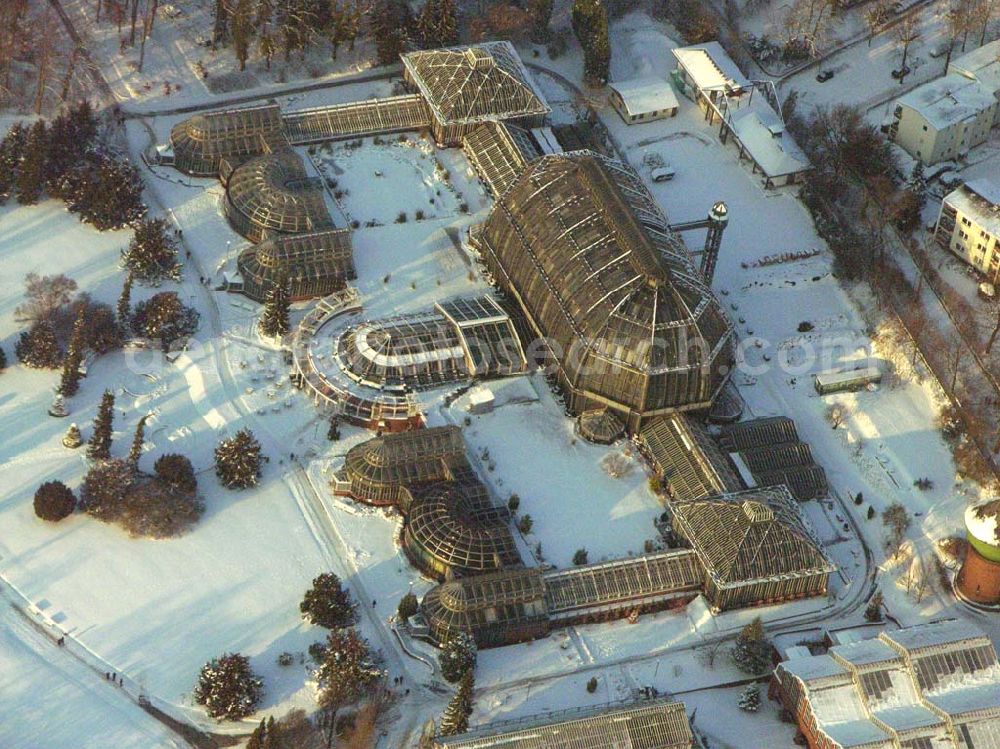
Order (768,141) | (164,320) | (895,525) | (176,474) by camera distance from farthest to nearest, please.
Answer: (768,141)
(164,320)
(895,525)
(176,474)

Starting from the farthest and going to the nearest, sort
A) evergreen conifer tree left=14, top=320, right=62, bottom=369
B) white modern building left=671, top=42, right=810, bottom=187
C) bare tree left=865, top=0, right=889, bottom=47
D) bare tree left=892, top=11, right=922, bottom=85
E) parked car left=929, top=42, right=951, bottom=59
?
bare tree left=865, top=0, right=889, bottom=47
parked car left=929, top=42, right=951, bottom=59
bare tree left=892, top=11, right=922, bottom=85
white modern building left=671, top=42, right=810, bottom=187
evergreen conifer tree left=14, top=320, right=62, bottom=369

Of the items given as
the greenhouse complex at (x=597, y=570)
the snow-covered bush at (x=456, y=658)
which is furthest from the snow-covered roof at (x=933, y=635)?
the snow-covered bush at (x=456, y=658)

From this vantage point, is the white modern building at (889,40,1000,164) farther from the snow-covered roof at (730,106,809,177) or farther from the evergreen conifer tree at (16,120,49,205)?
the evergreen conifer tree at (16,120,49,205)

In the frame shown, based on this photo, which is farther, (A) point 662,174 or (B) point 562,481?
(A) point 662,174

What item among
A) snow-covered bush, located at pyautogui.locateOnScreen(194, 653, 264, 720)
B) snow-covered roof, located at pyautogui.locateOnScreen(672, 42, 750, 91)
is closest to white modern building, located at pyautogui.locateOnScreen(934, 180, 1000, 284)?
snow-covered roof, located at pyautogui.locateOnScreen(672, 42, 750, 91)

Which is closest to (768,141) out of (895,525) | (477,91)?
(477,91)

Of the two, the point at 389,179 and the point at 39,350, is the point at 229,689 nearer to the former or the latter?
the point at 39,350

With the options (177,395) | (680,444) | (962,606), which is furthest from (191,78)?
(962,606)

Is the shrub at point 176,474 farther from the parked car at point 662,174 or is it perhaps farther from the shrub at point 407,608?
the parked car at point 662,174
